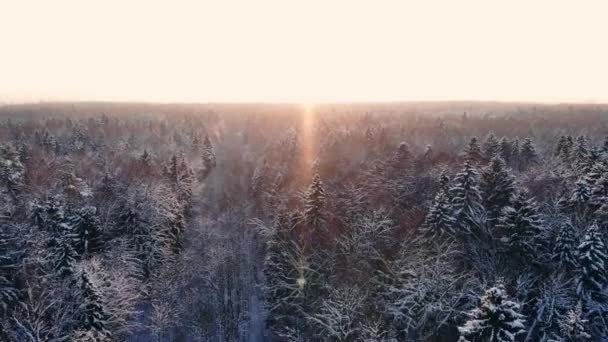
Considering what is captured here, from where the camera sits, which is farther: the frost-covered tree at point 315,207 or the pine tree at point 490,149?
the pine tree at point 490,149

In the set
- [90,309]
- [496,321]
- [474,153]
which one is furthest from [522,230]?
[90,309]

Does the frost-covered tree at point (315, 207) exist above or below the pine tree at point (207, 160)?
above

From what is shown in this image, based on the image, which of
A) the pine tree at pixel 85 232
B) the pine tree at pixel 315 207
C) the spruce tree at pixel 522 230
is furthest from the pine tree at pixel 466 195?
the pine tree at pixel 85 232

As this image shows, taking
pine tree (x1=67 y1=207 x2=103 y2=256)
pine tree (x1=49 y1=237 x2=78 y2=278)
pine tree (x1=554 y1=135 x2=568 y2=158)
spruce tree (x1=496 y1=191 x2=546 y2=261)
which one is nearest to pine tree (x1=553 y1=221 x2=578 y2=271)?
spruce tree (x1=496 y1=191 x2=546 y2=261)

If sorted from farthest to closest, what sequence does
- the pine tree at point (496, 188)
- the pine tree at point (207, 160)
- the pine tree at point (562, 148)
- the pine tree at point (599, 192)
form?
the pine tree at point (207, 160) < the pine tree at point (562, 148) < the pine tree at point (496, 188) < the pine tree at point (599, 192)

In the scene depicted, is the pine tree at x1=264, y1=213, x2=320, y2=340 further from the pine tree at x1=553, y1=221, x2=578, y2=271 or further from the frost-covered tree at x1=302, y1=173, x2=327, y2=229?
the pine tree at x1=553, y1=221, x2=578, y2=271

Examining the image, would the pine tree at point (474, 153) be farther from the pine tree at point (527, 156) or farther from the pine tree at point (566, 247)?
the pine tree at point (566, 247)

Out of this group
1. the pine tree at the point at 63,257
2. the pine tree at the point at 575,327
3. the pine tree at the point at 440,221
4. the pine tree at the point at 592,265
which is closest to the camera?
the pine tree at the point at 575,327
